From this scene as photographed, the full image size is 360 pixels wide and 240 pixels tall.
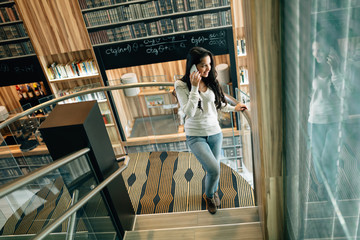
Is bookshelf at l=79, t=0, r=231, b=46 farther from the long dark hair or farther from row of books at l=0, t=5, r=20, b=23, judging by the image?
the long dark hair

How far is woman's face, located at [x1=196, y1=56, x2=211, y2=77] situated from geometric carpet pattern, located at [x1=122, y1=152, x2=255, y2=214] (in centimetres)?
106

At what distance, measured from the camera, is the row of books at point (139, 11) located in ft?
14.9

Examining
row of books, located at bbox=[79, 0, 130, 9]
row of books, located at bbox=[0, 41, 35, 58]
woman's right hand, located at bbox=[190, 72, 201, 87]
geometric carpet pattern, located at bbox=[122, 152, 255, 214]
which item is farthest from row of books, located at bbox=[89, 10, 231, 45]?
woman's right hand, located at bbox=[190, 72, 201, 87]

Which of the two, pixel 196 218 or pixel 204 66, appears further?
pixel 196 218

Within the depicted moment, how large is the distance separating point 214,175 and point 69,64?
4.03 meters

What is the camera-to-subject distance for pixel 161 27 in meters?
4.73

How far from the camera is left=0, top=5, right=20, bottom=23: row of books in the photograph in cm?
476

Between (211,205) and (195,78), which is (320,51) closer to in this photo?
(195,78)

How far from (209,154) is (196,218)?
0.53 metres

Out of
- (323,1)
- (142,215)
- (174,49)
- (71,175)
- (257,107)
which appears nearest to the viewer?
(323,1)

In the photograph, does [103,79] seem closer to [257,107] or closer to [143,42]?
[143,42]

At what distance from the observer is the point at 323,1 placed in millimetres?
751

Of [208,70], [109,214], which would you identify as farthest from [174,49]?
[109,214]

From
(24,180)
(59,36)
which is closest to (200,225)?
(24,180)
